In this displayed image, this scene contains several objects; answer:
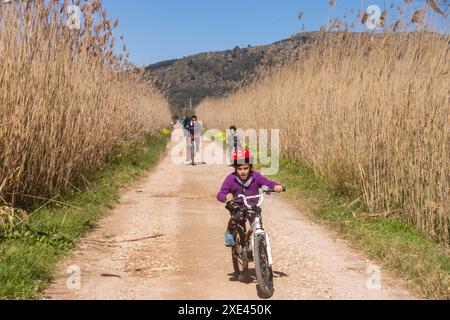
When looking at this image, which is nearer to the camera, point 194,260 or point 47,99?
point 194,260

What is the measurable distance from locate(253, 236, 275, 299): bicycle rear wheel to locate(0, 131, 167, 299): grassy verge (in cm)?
190

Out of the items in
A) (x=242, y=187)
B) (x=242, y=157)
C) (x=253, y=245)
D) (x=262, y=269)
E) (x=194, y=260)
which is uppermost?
(x=242, y=157)

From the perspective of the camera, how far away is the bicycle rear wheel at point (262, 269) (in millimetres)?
4910

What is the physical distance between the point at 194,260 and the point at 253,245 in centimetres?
123

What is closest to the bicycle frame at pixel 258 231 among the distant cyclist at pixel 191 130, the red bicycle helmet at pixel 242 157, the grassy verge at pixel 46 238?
the red bicycle helmet at pixel 242 157

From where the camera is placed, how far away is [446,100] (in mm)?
6996

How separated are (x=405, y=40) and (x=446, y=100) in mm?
1769

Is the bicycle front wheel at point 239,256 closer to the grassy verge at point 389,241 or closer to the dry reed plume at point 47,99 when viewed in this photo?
the grassy verge at point 389,241

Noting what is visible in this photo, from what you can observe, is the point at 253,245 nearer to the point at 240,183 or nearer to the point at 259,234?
the point at 259,234

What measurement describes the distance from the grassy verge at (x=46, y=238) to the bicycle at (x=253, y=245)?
5.97ft

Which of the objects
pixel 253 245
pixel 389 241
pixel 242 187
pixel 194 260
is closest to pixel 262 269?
pixel 253 245

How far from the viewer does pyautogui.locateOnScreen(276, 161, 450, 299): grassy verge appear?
5.34m

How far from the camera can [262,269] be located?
499cm
